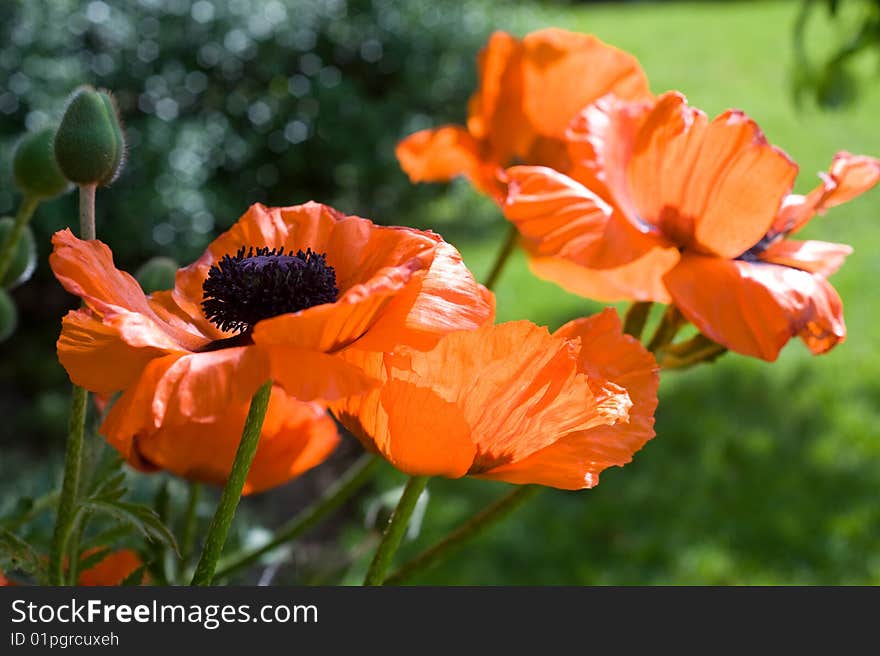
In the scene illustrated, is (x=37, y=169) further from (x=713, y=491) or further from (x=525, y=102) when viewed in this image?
(x=713, y=491)

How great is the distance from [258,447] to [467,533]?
0.12 m

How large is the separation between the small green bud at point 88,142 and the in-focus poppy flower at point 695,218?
0.19 meters

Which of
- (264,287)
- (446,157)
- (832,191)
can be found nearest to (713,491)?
(446,157)

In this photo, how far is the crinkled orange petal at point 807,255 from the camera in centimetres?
59

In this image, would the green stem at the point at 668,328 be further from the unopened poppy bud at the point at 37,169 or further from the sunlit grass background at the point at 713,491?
the sunlit grass background at the point at 713,491

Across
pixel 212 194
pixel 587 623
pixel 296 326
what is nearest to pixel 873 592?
pixel 587 623

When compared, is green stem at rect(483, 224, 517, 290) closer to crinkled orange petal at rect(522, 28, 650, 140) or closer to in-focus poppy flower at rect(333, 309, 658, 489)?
crinkled orange petal at rect(522, 28, 650, 140)

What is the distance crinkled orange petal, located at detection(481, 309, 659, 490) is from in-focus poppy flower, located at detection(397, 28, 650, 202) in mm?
315

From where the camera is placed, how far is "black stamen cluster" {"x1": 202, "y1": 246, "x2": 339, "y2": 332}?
17.3 inches

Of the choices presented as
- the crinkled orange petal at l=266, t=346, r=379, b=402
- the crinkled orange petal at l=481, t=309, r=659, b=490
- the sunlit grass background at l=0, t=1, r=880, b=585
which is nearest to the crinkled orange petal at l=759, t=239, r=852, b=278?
the crinkled orange petal at l=481, t=309, r=659, b=490

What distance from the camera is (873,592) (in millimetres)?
431

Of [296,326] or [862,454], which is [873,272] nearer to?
[862,454]

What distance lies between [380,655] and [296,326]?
119 millimetres

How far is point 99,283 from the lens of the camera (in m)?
0.42
